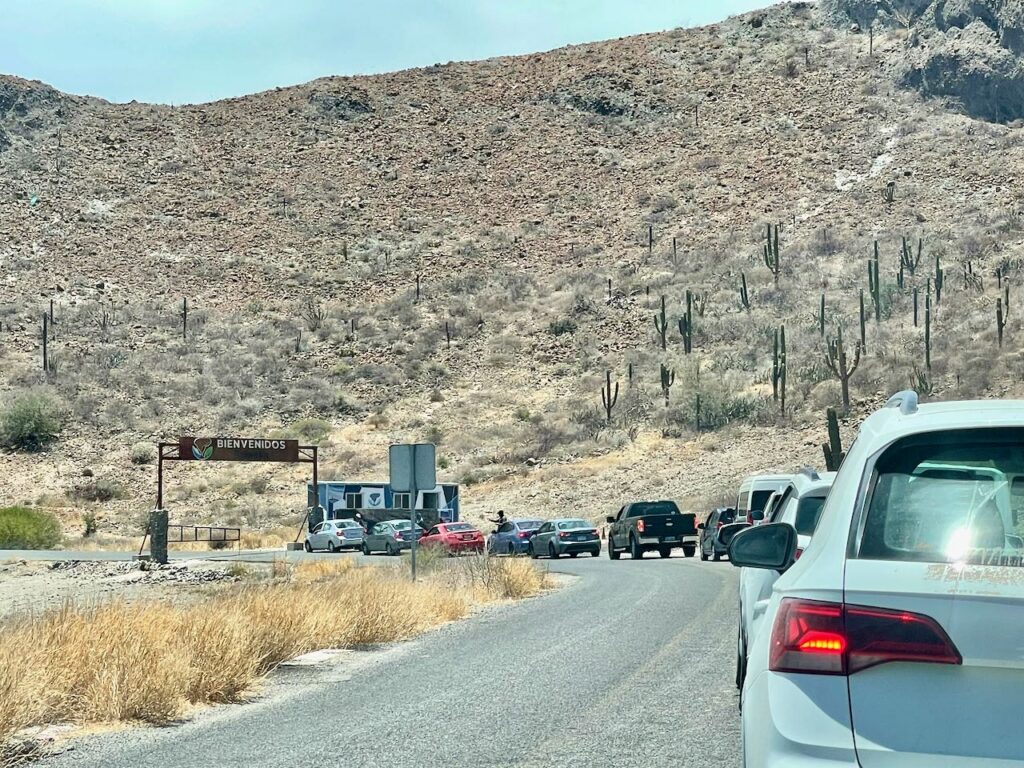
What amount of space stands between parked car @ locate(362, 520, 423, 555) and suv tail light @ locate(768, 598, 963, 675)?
39.9 m

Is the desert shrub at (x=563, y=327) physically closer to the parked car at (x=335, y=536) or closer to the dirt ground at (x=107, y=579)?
the parked car at (x=335, y=536)

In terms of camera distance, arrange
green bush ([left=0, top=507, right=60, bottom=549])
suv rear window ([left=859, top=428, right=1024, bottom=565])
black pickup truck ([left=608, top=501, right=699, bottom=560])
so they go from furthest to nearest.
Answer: green bush ([left=0, top=507, right=60, bottom=549]) → black pickup truck ([left=608, top=501, right=699, bottom=560]) → suv rear window ([left=859, top=428, right=1024, bottom=565])

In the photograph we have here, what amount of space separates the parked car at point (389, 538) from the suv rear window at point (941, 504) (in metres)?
39.6

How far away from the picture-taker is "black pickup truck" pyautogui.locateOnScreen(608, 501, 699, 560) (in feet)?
123

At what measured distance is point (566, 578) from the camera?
28.2m

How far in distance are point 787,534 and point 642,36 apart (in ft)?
374

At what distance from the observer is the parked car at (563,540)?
39.3m

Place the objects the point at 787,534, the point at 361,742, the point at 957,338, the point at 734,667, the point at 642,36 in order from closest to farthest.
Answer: the point at 787,534 < the point at 361,742 < the point at 734,667 < the point at 957,338 < the point at 642,36

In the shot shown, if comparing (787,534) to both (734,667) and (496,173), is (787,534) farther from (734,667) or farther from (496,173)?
(496,173)

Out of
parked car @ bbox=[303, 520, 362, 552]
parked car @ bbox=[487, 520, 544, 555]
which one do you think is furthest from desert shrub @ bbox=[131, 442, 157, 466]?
parked car @ bbox=[487, 520, 544, 555]

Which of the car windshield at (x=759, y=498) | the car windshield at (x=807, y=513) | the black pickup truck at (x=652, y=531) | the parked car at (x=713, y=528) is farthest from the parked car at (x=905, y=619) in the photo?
the black pickup truck at (x=652, y=531)

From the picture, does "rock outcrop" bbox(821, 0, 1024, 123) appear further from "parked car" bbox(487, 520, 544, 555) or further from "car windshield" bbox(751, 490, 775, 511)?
"car windshield" bbox(751, 490, 775, 511)

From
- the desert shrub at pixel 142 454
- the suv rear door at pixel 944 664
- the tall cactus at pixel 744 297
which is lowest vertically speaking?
the suv rear door at pixel 944 664

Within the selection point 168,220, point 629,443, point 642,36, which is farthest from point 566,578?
point 642,36
